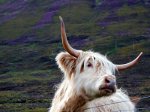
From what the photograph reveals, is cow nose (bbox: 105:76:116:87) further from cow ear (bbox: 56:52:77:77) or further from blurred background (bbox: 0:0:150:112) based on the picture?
blurred background (bbox: 0:0:150:112)

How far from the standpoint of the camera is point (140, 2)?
103875 mm

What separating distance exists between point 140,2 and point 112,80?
97.1 meters

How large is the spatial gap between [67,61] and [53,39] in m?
81.8

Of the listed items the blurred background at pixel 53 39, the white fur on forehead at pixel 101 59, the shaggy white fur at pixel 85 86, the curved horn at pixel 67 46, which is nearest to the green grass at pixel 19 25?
the blurred background at pixel 53 39

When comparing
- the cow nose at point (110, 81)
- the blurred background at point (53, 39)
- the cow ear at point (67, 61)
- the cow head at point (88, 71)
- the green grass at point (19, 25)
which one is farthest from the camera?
the green grass at point (19, 25)

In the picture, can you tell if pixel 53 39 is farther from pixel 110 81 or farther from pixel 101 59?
pixel 110 81

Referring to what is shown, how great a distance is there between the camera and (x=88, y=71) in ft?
29.3

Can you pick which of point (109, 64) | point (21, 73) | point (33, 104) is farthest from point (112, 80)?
point (21, 73)

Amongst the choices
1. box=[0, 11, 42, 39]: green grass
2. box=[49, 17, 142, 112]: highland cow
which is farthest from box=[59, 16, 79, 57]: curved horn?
box=[0, 11, 42, 39]: green grass

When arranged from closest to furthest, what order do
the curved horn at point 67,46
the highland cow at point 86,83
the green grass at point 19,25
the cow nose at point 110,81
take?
the cow nose at point 110,81, the highland cow at point 86,83, the curved horn at point 67,46, the green grass at point 19,25

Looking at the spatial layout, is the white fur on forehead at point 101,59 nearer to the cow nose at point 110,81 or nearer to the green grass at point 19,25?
the cow nose at point 110,81

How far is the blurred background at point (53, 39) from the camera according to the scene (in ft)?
179

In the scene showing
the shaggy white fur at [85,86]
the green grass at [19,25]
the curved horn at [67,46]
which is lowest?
the green grass at [19,25]

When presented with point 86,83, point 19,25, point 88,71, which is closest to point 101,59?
point 88,71
